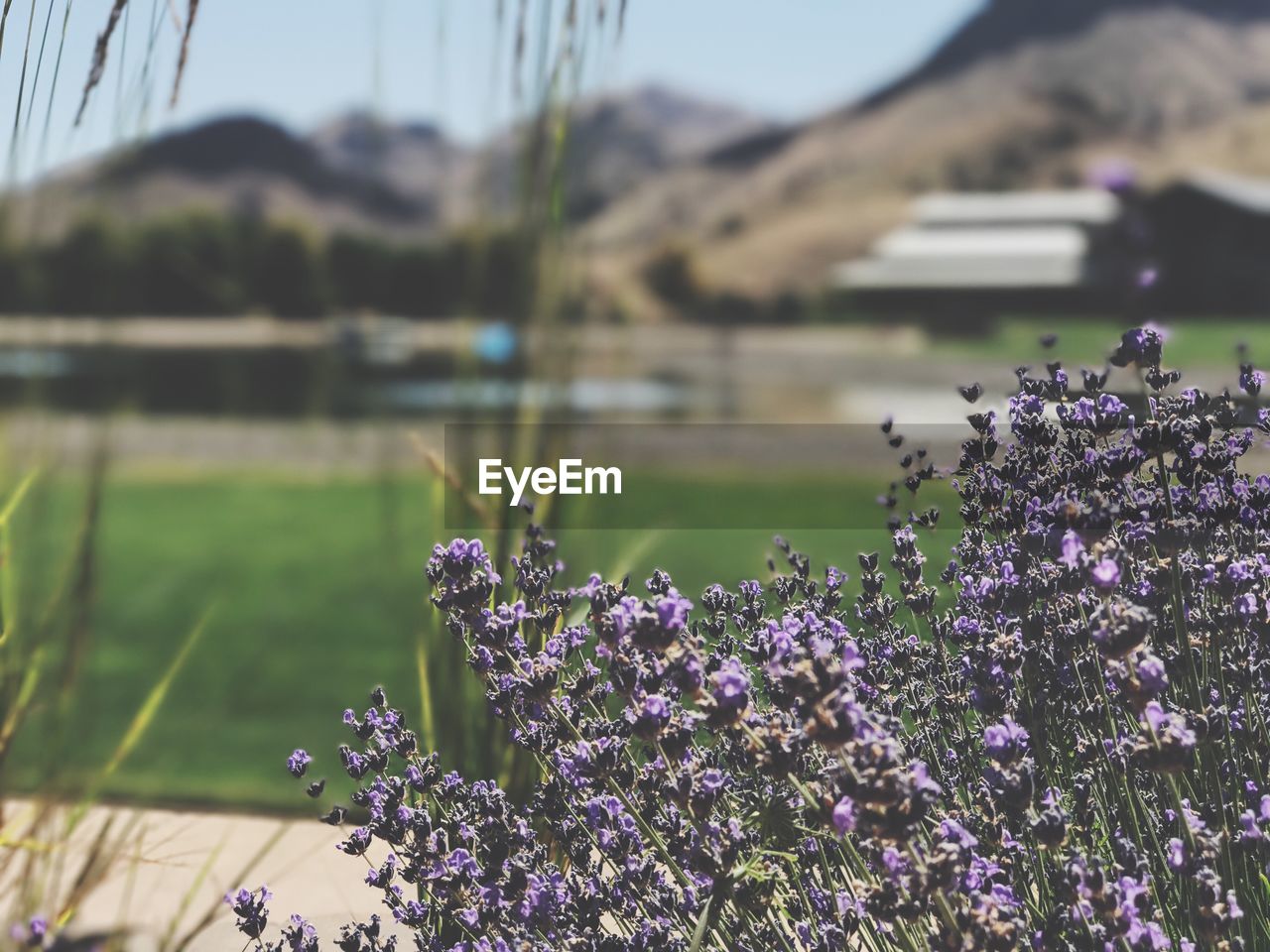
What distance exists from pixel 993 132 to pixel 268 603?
132m

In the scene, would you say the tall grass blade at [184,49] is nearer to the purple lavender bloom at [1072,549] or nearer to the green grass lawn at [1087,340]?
the purple lavender bloom at [1072,549]

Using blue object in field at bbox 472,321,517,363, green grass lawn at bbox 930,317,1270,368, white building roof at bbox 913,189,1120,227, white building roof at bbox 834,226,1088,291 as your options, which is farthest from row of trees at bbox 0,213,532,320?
white building roof at bbox 913,189,1120,227

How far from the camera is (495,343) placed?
2168mm

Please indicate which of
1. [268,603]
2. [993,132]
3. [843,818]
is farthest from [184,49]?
[993,132]

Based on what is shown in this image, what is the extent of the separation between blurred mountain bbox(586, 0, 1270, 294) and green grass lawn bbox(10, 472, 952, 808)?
8591 centimetres

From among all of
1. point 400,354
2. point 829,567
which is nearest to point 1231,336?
point 400,354

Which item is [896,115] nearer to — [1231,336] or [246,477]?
[1231,336]

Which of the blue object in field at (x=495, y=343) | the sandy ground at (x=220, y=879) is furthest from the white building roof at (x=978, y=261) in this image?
the blue object in field at (x=495, y=343)

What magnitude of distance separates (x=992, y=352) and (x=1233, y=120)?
360 feet

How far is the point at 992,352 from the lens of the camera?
39.1 metres

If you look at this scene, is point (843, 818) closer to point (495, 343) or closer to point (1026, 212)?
point (495, 343)

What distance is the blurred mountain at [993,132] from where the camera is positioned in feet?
381

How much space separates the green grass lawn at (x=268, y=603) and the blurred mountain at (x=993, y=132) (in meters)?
85.9

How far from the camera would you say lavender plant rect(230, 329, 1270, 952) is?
1510 millimetres
